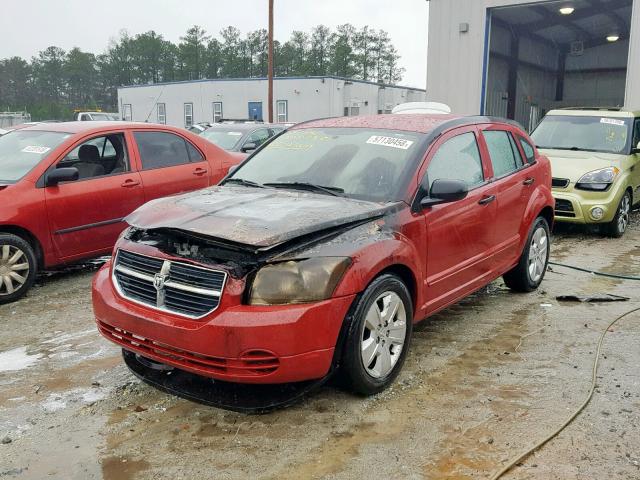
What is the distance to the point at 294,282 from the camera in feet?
10.3

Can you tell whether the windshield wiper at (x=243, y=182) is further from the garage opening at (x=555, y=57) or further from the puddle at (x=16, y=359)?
the garage opening at (x=555, y=57)

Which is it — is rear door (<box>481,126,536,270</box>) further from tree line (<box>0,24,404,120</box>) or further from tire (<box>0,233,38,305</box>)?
tree line (<box>0,24,404,120</box>)

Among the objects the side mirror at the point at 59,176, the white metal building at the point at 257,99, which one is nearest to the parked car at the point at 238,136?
the side mirror at the point at 59,176

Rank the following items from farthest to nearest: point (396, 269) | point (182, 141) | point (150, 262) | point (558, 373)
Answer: point (182, 141) → point (558, 373) → point (396, 269) → point (150, 262)

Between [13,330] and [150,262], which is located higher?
[150,262]

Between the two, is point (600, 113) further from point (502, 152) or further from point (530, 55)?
point (530, 55)

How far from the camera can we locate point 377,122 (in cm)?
471

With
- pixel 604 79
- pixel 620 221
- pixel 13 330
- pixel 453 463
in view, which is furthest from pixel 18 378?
pixel 604 79

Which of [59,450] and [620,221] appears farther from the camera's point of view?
[620,221]

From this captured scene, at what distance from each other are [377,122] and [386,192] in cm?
95

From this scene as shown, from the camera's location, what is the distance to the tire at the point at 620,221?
8.62 meters

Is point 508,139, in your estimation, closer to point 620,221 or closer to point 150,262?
point 150,262

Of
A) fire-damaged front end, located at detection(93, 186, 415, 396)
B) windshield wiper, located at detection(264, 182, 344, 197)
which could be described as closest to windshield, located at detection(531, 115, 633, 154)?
windshield wiper, located at detection(264, 182, 344, 197)

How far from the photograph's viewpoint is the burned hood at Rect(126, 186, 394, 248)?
3.21 m
